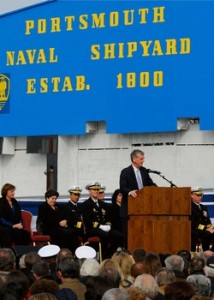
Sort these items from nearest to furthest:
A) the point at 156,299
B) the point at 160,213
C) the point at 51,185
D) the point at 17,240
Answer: the point at 156,299 < the point at 160,213 < the point at 17,240 < the point at 51,185

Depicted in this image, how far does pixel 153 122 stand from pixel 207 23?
2.43 meters

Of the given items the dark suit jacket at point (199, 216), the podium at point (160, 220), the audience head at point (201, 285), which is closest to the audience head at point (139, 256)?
the podium at point (160, 220)

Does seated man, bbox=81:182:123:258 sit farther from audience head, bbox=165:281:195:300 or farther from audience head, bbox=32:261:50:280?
audience head, bbox=165:281:195:300

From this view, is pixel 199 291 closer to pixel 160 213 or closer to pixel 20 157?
pixel 160 213

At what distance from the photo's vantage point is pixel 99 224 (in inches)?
581

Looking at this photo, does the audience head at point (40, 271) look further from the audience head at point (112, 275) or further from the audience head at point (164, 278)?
the audience head at point (164, 278)

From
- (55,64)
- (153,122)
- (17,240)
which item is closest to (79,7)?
(55,64)

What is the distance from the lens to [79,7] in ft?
80.9

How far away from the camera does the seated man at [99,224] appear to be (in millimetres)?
14641

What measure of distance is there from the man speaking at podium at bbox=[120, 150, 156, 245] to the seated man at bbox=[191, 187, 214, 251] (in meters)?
1.94

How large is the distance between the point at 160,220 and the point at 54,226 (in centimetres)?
239

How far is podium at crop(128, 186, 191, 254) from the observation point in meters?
12.2

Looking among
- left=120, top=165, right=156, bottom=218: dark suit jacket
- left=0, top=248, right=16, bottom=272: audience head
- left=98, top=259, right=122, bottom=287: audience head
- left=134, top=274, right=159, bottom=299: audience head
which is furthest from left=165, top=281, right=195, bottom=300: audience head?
left=120, top=165, right=156, bottom=218: dark suit jacket

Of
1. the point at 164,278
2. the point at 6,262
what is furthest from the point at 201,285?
the point at 6,262
